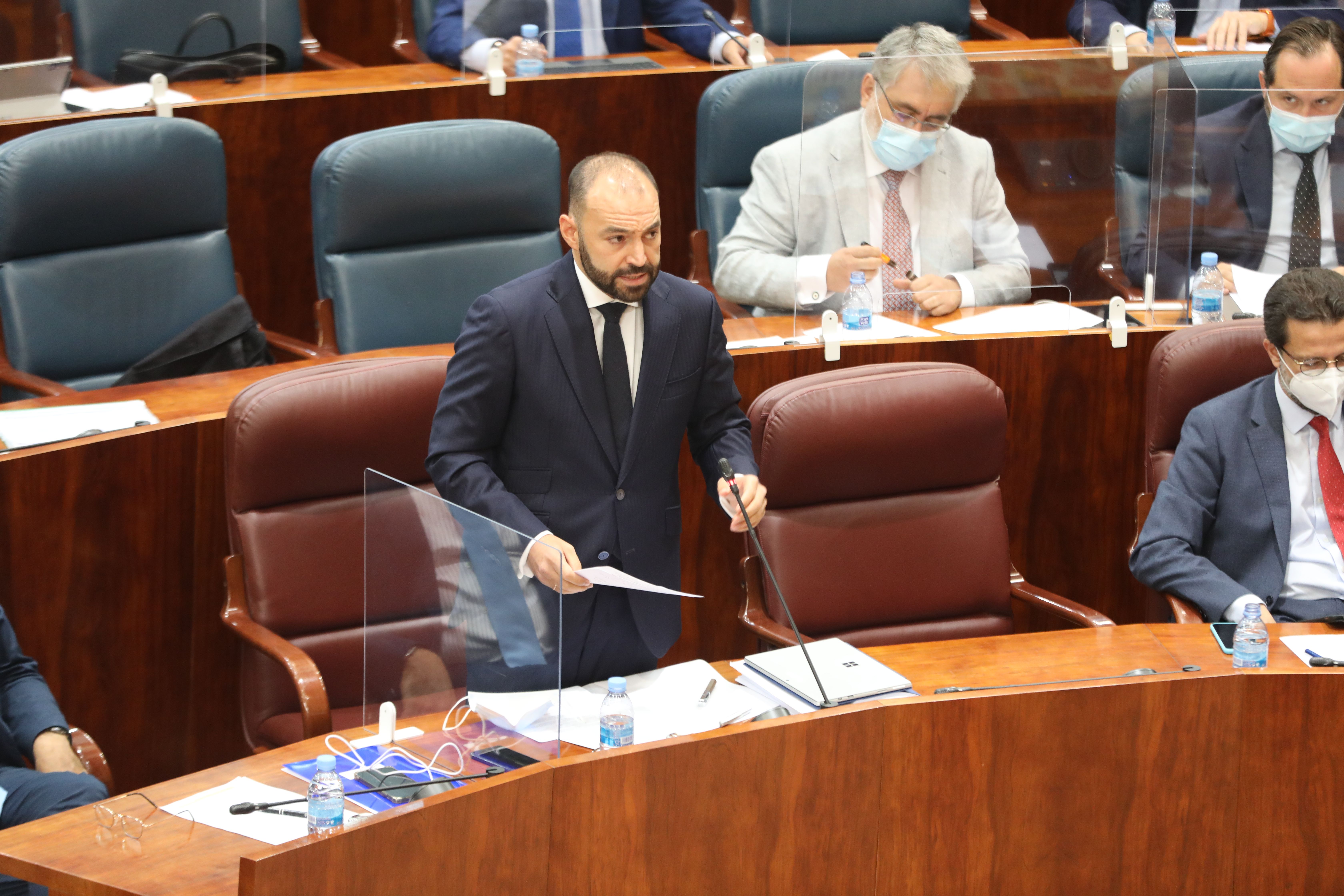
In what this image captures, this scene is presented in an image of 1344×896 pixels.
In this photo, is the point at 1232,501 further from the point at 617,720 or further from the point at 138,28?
the point at 138,28

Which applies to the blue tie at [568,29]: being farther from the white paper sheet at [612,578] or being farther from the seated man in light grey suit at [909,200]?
the white paper sheet at [612,578]

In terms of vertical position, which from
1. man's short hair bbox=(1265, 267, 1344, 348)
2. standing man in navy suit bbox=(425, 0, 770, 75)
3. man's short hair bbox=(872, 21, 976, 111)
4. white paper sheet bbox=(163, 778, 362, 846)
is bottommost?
white paper sheet bbox=(163, 778, 362, 846)

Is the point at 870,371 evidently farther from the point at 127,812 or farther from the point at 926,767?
the point at 127,812

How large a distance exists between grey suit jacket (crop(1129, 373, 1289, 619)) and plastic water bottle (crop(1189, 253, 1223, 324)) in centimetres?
49

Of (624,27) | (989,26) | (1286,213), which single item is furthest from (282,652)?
(989,26)

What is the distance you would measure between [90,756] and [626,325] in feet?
3.19

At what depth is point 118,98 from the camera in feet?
12.0

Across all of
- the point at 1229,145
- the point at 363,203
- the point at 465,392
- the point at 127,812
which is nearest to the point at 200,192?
the point at 363,203

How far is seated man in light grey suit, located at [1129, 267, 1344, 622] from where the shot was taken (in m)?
2.59

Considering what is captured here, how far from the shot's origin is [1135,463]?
3.10 metres

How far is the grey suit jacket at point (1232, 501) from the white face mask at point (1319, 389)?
0.04 m

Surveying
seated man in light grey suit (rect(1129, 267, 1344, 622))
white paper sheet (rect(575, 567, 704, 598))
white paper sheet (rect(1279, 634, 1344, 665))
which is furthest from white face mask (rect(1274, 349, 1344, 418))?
white paper sheet (rect(575, 567, 704, 598))

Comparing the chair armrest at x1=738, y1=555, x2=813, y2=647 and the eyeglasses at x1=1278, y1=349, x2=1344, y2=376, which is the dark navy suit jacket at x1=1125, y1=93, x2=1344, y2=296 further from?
the chair armrest at x1=738, y1=555, x2=813, y2=647

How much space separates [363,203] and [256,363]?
0.40 m
